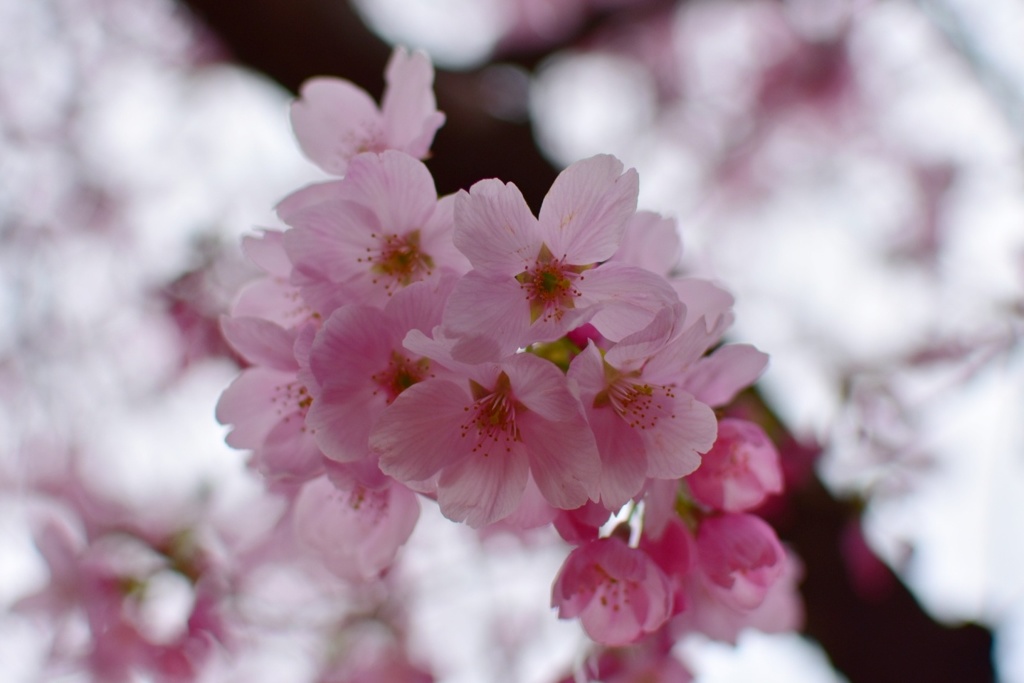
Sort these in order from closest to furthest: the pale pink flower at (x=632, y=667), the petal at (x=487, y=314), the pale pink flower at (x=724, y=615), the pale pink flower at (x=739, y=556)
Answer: the petal at (x=487, y=314) < the pale pink flower at (x=739, y=556) < the pale pink flower at (x=724, y=615) < the pale pink flower at (x=632, y=667)

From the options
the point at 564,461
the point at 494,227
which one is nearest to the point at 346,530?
the point at 564,461

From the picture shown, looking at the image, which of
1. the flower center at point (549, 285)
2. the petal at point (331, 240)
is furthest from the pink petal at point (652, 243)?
the petal at point (331, 240)

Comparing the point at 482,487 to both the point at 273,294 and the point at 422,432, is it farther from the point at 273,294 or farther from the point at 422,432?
the point at 273,294

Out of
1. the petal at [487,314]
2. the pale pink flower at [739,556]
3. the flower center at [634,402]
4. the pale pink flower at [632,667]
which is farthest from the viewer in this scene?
the pale pink flower at [632,667]

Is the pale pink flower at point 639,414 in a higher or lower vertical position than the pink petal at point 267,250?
higher

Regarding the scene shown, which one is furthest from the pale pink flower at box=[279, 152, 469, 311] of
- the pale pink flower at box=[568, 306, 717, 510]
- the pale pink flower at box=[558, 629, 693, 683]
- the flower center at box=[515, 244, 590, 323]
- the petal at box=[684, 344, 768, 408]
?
the pale pink flower at box=[558, 629, 693, 683]

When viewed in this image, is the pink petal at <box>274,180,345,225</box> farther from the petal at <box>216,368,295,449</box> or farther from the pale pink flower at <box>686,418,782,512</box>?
the pale pink flower at <box>686,418,782,512</box>

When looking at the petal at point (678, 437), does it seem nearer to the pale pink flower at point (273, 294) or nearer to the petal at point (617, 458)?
the petal at point (617, 458)
